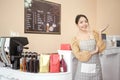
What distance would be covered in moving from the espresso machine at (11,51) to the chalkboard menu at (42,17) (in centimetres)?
124

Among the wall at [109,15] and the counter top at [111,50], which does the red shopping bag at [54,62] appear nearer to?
the counter top at [111,50]

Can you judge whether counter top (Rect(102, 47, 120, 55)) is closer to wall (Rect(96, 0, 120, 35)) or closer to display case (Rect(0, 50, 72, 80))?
display case (Rect(0, 50, 72, 80))

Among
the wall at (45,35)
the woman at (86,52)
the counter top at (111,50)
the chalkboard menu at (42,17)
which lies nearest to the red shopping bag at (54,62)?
the woman at (86,52)

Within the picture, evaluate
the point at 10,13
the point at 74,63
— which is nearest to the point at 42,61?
the point at 74,63

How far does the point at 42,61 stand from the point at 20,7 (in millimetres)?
1834

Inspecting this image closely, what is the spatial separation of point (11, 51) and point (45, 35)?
1.74m

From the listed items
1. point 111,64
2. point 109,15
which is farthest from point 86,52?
point 109,15

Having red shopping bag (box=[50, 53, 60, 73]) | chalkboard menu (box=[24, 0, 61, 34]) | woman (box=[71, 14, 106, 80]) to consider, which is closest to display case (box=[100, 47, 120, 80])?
woman (box=[71, 14, 106, 80])

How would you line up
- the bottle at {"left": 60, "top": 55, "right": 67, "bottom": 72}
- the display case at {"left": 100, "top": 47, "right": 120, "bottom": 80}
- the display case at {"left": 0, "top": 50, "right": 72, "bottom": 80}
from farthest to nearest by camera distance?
the display case at {"left": 100, "top": 47, "right": 120, "bottom": 80}, the bottle at {"left": 60, "top": 55, "right": 67, "bottom": 72}, the display case at {"left": 0, "top": 50, "right": 72, "bottom": 80}

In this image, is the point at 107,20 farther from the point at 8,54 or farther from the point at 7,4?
the point at 8,54

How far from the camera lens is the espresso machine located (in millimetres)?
2453

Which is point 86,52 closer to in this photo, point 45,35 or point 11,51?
point 11,51

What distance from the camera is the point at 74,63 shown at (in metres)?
2.43

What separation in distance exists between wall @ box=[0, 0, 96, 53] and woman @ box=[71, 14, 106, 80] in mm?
1630
